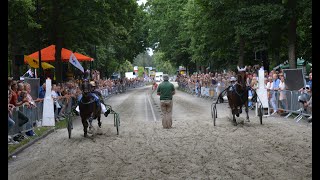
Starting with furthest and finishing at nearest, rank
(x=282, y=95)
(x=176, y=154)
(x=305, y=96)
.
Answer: (x=282, y=95)
(x=305, y=96)
(x=176, y=154)

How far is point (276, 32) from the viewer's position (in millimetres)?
31344

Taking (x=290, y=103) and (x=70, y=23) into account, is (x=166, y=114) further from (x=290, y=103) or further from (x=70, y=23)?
→ (x=70, y=23)

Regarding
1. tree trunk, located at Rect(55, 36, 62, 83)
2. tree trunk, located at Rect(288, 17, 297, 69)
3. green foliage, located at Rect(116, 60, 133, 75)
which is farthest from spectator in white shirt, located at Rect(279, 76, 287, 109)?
green foliage, located at Rect(116, 60, 133, 75)

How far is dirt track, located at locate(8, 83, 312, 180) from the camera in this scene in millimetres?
9875

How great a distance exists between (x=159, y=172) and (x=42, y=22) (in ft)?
81.4

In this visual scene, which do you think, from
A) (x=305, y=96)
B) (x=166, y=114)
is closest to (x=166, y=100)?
(x=166, y=114)

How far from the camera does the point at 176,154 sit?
1213cm

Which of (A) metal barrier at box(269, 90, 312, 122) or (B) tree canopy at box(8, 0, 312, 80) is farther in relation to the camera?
(B) tree canopy at box(8, 0, 312, 80)

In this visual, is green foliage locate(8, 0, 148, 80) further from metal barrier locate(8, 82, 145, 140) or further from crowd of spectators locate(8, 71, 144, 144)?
metal barrier locate(8, 82, 145, 140)

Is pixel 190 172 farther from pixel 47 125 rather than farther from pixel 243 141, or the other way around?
pixel 47 125

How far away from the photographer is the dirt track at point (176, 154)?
32.4 ft

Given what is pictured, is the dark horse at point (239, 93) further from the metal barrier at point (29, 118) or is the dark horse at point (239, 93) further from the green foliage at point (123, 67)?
the green foliage at point (123, 67)

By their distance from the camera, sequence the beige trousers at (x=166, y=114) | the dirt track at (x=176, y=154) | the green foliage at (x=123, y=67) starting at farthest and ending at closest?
the green foliage at (x=123, y=67)
the beige trousers at (x=166, y=114)
the dirt track at (x=176, y=154)

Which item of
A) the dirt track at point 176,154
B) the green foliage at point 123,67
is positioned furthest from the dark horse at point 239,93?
the green foliage at point 123,67
